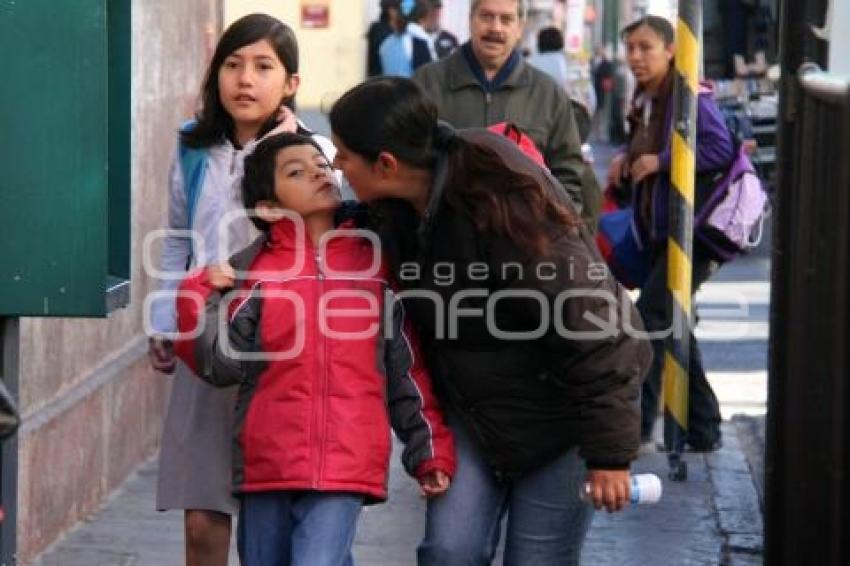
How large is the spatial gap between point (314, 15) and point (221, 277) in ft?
68.5

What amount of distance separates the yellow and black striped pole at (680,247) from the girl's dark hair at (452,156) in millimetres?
3743

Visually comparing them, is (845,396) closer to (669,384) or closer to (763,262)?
(669,384)

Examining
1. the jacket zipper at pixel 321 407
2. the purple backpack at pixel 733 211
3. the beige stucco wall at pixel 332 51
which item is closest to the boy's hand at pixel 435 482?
the jacket zipper at pixel 321 407

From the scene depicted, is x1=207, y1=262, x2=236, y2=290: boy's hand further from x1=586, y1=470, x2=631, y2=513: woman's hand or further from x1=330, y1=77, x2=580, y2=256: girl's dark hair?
x1=586, y1=470, x2=631, y2=513: woman's hand

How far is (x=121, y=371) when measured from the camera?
27.5 ft

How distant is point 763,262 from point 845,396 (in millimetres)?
14709

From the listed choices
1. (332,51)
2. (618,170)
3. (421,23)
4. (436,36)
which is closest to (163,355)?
(618,170)

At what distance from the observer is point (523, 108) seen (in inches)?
328

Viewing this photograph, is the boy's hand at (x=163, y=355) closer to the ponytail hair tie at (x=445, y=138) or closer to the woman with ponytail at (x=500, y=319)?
the woman with ponytail at (x=500, y=319)

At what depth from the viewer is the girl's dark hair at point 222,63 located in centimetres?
608

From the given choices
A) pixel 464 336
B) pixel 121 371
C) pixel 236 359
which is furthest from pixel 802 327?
pixel 121 371

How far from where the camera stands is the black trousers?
30.7ft

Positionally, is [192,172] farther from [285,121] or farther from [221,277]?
[221,277]

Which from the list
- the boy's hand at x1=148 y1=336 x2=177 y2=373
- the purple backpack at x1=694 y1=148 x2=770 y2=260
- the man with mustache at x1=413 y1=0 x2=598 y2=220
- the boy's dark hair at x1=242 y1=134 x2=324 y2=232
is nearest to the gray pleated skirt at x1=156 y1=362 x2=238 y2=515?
the boy's hand at x1=148 y1=336 x2=177 y2=373
